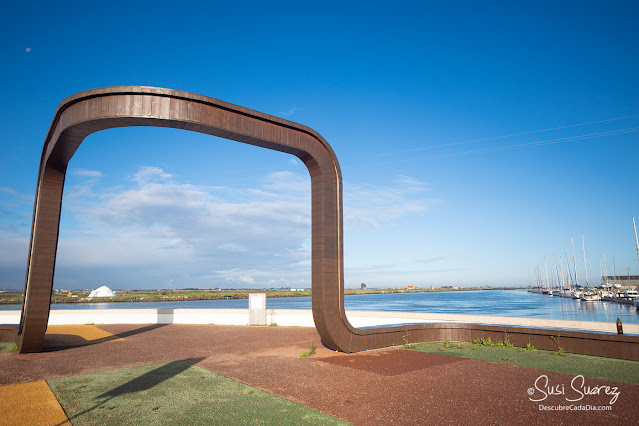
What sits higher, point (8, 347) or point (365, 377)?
point (8, 347)

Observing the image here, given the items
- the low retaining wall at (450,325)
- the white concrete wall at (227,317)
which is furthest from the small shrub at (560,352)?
the white concrete wall at (227,317)

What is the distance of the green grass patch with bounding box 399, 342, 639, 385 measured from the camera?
1029 cm

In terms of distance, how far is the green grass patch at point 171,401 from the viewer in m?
6.95

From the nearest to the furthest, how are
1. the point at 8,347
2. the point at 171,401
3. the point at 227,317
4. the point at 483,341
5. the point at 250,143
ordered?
the point at 171,401 < the point at 250,143 < the point at 8,347 < the point at 483,341 < the point at 227,317

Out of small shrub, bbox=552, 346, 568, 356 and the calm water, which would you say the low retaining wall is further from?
the calm water

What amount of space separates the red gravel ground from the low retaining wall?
10.3 feet

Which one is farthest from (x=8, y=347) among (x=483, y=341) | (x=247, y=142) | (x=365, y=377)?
(x=483, y=341)

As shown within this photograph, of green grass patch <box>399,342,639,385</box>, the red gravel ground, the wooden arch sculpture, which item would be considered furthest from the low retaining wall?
the red gravel ground

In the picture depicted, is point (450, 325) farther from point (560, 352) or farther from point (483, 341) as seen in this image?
point (560, 352)

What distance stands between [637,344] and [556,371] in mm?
3830

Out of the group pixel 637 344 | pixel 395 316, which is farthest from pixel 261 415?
pixel 395 316

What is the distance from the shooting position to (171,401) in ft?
26.2

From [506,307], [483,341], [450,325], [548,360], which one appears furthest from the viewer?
[506,307]

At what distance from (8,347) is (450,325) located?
18277 millimetres
